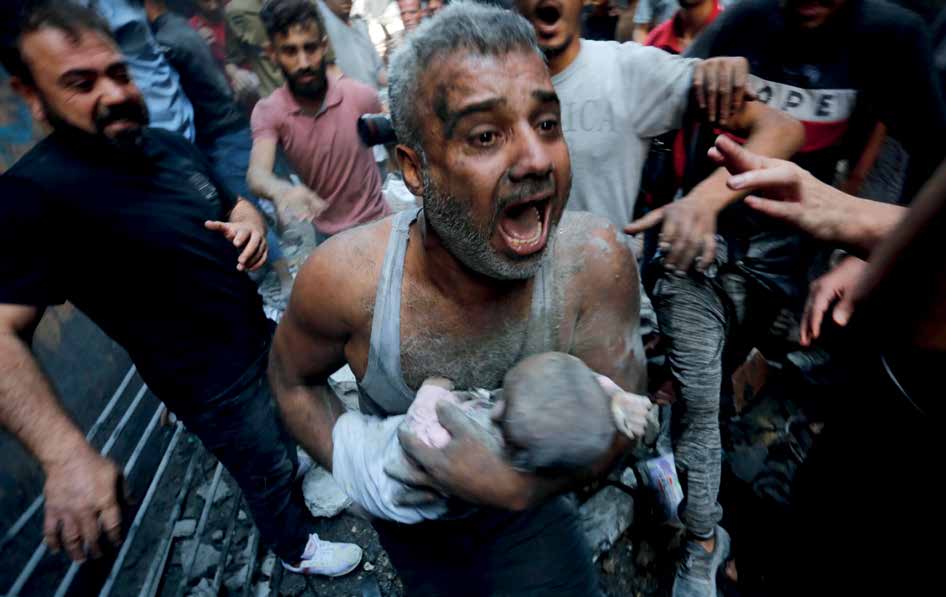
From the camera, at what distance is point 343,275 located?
5.35ft

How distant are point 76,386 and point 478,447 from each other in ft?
12.2

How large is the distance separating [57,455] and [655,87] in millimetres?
2623

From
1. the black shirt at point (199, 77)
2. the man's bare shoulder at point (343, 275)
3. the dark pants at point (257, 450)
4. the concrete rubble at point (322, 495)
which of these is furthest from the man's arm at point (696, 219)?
the black shirt at point (199, 77)

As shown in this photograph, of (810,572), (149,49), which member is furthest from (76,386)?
(810,572)

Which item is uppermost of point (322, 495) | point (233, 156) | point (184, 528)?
point (233, 156)

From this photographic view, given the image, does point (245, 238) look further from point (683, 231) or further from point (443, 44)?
point (683, 231)

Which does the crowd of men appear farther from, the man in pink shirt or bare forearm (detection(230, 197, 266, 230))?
the man in pink shirt

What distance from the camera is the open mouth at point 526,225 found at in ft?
4.63

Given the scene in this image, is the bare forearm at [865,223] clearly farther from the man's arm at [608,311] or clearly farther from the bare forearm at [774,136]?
the man's arm at [608,311]

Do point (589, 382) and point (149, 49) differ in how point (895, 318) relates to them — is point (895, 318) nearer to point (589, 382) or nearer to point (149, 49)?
point (589, 382)

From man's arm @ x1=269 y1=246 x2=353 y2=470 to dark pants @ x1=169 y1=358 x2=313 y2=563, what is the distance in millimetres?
648

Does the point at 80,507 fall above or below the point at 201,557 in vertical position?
above

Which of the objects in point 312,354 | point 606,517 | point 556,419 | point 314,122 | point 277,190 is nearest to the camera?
point 556,419

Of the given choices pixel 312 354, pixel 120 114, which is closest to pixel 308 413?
pixel 312 354
